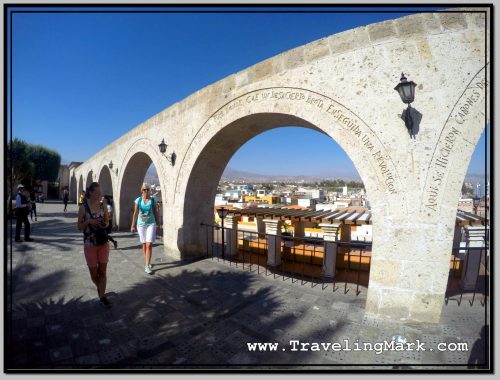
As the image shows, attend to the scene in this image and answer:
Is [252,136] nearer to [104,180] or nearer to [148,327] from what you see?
[148,327]

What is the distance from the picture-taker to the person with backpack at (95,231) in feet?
9.42

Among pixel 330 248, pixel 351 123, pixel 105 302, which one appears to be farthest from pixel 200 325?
pixel 330 248

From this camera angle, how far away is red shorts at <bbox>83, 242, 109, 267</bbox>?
2953 millimetres

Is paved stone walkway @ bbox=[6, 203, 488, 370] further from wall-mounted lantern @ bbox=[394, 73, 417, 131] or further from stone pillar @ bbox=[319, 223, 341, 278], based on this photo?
wall-mounted lantern @ bbox=[394, 73, 417, 131]

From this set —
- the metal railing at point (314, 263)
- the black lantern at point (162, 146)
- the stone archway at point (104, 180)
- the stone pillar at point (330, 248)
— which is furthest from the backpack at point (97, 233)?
the stone archway at point (104, 180)

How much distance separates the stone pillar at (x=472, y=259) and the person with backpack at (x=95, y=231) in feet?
17.4

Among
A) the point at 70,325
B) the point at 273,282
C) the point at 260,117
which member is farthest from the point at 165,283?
the point at 260,117

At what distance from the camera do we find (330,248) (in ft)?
19.2

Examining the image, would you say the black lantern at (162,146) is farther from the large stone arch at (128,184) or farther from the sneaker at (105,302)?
the sneaker at (105,302)

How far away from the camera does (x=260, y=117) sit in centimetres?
407

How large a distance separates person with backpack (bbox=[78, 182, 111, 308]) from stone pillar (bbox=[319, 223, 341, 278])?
14.6 ft

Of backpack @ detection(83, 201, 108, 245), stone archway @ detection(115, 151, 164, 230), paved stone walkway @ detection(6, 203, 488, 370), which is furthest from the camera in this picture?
stone archway @ detection(115, 151, 164, 230)

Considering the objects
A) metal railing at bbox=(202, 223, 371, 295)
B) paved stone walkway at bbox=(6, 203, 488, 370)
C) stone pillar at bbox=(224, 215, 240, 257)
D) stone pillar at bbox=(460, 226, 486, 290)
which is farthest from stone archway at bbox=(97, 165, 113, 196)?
stone pillar at bbox=(460, 226, 486, 290)

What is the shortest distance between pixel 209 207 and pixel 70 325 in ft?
11.1
